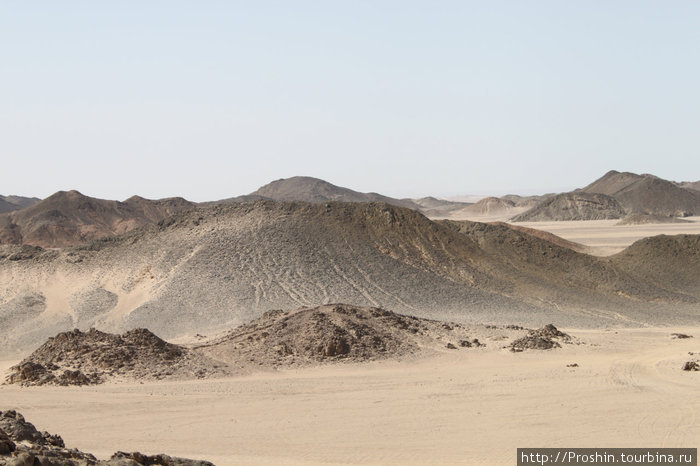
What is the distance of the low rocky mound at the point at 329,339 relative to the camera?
20047mm

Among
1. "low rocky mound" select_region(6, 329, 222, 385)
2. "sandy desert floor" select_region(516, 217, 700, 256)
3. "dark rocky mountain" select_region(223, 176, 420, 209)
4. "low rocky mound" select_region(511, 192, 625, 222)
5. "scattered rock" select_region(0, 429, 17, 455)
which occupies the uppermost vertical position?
"dark rocky mountain" select_region(223, 176, 420, 209)

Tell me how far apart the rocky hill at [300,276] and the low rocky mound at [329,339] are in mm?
5552

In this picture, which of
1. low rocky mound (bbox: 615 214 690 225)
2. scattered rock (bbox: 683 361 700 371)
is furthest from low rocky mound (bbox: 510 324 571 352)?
low rocky mound (bbox: 615 214 690 225)

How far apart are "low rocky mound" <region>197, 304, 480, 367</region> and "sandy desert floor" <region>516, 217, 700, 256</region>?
160 ft

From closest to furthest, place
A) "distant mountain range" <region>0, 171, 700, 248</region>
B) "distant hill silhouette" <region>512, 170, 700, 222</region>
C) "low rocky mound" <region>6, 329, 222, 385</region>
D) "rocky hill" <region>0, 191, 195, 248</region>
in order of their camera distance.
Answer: "low rocky mound" <region>6, 329, 222, 385</region>
"rocky hill" <region>0, 191, 195, 248</region>
"distant mountain range" <region>0, 171, 700, 248</region>
"distant hill silhouette" <region>512, 170, 700, 222</region>

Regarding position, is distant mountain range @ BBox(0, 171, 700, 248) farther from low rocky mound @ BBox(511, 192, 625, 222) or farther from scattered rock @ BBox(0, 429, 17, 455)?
scattered rock @ BBox(0, 429, 17, 455)

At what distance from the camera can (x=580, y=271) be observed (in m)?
37.4

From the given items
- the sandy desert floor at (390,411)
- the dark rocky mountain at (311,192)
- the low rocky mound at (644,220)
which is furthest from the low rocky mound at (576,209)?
the sandy desert floor at (390,411)

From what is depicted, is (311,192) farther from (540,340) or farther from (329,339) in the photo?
(329,339)

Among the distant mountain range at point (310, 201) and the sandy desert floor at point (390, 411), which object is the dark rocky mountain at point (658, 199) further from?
the sandy desert floor at point (390, 411)

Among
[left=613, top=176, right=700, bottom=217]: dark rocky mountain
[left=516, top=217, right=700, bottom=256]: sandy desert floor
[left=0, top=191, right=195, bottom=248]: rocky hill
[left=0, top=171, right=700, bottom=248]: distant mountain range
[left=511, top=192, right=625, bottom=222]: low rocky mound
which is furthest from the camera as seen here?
[left=613, top=176, right=700, bottom=217]: dark rocky mountain

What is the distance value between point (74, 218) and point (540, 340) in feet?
236

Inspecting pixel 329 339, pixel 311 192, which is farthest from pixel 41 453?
pixel 311 192

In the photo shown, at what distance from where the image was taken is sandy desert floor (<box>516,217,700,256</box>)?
72562mm
